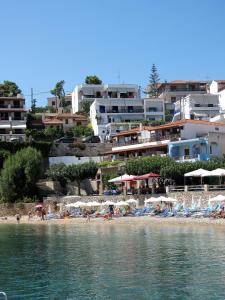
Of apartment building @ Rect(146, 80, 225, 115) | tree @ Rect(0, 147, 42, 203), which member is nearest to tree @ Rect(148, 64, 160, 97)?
apartment building @ Rect(146, 80, 225, 115)

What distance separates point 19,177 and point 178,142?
18448mm

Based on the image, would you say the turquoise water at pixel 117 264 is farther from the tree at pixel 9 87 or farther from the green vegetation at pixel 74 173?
the tree at pixel 9 87

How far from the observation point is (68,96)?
11975 centimetres

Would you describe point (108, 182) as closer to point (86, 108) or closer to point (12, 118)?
point (12, 118)

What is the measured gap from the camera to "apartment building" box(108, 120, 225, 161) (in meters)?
61.3

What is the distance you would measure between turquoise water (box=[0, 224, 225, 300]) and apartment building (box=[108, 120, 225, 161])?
21657mm

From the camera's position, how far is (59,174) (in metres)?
60.0

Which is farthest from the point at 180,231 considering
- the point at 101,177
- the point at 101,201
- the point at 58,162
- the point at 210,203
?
the point at 58,162

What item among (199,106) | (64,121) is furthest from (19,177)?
(199,106)

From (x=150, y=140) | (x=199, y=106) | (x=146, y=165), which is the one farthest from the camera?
(x=199, y=106)

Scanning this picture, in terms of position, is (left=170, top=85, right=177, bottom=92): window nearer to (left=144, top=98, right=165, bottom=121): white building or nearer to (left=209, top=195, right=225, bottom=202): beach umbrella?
(left=144, top=98, right=165, bottom=121): white building

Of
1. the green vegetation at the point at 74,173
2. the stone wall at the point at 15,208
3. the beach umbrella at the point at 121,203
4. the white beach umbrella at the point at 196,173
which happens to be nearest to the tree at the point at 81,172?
the green vegetation at the point at 74,173

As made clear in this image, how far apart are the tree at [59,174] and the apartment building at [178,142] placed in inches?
374

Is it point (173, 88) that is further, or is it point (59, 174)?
point (173, 88)
